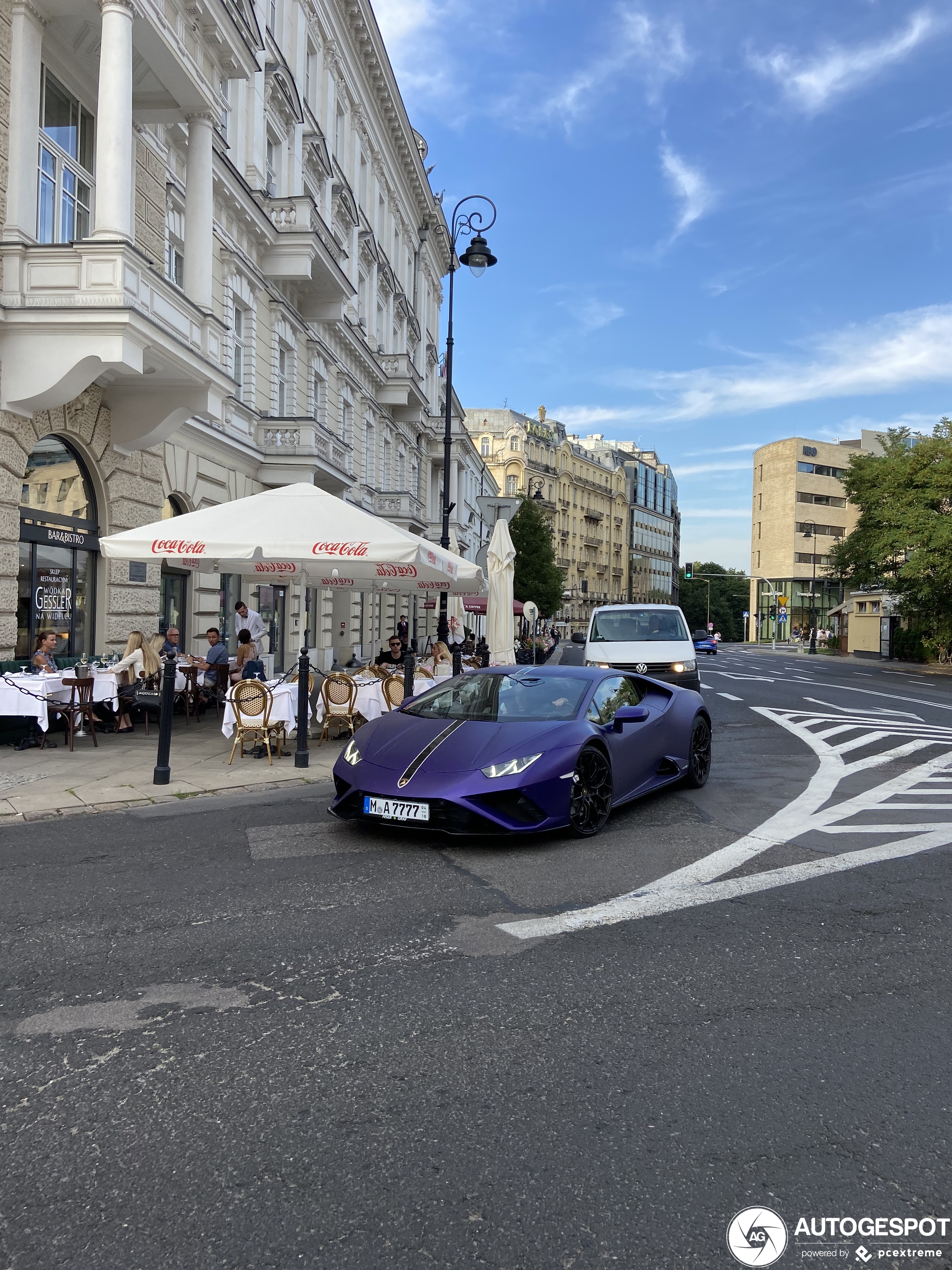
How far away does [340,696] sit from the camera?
12.2m

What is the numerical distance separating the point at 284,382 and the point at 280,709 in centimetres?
1493

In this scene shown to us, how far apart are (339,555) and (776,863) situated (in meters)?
6.12

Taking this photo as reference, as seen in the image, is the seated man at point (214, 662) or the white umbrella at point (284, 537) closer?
the white umbrella at point (284, 537)

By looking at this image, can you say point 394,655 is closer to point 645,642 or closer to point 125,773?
point 645,642

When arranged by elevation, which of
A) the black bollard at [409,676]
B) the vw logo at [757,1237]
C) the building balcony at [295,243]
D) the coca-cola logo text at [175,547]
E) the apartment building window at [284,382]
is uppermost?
the building balcony at [295,243]

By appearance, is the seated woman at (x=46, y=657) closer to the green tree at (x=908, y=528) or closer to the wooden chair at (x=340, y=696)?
the wooden chair at (x=340, y=696)

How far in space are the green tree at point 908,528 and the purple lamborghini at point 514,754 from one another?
30.2 meters

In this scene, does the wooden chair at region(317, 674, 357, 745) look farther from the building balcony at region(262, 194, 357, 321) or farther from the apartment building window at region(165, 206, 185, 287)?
the building balcony at region(262, 194, 357, 321)

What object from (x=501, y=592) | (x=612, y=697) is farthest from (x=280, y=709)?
(x=501, y=592)

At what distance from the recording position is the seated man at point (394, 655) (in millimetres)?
16500

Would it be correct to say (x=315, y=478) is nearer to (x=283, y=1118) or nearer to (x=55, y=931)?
(x=55, y=931)

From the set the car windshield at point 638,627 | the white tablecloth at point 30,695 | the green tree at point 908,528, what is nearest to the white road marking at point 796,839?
the car windshield at point 638,627

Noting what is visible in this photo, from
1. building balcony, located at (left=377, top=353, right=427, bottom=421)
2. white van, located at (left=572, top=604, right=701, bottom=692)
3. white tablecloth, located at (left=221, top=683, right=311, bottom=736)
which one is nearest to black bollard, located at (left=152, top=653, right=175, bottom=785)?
white tablecloth, located at (left=221, top=683, right=311, bottom=736)

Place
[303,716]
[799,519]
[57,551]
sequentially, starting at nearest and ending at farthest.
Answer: [303,716] < [57,551] < [799,519]
